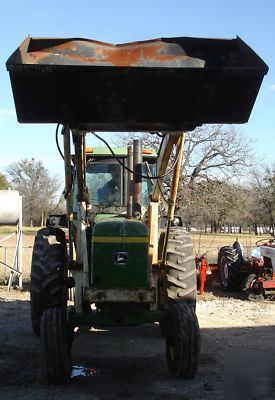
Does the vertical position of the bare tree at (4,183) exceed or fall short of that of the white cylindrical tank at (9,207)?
it exceeds it

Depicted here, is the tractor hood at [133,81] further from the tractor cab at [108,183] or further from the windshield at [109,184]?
the windshield at [109,184]

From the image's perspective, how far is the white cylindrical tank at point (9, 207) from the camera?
576 inches

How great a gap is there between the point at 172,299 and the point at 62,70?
3184mm

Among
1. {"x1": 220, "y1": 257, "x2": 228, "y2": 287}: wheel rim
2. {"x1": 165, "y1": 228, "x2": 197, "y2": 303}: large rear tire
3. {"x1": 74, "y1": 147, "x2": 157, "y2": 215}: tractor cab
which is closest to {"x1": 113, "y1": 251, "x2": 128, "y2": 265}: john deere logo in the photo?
{"x1": 165, "y1": 228, "x2": 197, "y2": 303}: large rear tire

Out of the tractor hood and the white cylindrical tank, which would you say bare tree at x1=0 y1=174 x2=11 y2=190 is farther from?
the tractor hood

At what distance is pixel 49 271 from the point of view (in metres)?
6.76

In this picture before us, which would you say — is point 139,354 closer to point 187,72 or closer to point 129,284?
point 129,284

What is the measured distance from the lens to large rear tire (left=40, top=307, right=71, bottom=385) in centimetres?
553

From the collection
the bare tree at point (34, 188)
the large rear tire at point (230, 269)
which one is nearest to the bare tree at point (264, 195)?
the bare tree at point (34, 188)

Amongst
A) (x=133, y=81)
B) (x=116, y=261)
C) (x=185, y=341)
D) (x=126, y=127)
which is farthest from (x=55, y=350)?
(x=133, y=81)

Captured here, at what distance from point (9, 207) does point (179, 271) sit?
8.60 m

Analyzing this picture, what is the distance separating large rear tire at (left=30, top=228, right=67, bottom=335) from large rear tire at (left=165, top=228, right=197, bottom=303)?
4.27 ft

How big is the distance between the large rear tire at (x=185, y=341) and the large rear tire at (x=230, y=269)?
303 inches

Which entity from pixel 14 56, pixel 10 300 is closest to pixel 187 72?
pixel 14 56
